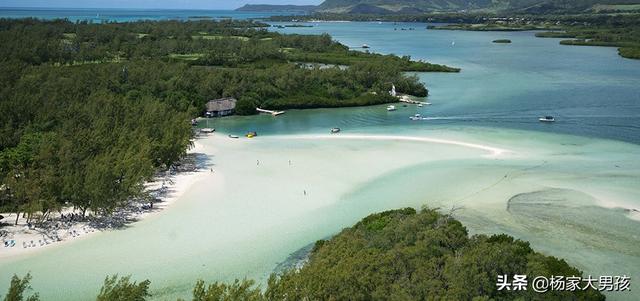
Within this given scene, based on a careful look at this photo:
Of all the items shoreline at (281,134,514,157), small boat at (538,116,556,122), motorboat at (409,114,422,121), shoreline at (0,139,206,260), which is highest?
small boat at (538,116,556,122)

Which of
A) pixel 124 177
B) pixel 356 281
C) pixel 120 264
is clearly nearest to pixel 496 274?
pixel 356 281

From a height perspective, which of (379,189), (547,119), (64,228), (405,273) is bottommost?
(64,228)

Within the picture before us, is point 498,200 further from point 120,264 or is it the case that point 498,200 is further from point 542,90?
point 542,90

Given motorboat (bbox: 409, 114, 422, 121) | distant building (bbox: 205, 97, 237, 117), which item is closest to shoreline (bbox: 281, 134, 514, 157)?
motorboat (bbox: 409, 114, 422, 121)

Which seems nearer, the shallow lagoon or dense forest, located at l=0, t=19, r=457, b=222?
the shallow lagoon

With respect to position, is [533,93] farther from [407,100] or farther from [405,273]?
[405,273]

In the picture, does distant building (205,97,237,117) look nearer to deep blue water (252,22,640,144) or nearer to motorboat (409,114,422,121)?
deep blue water (252,22,640,144)

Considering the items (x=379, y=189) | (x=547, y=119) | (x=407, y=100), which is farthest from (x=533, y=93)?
(x=379, y=189)
